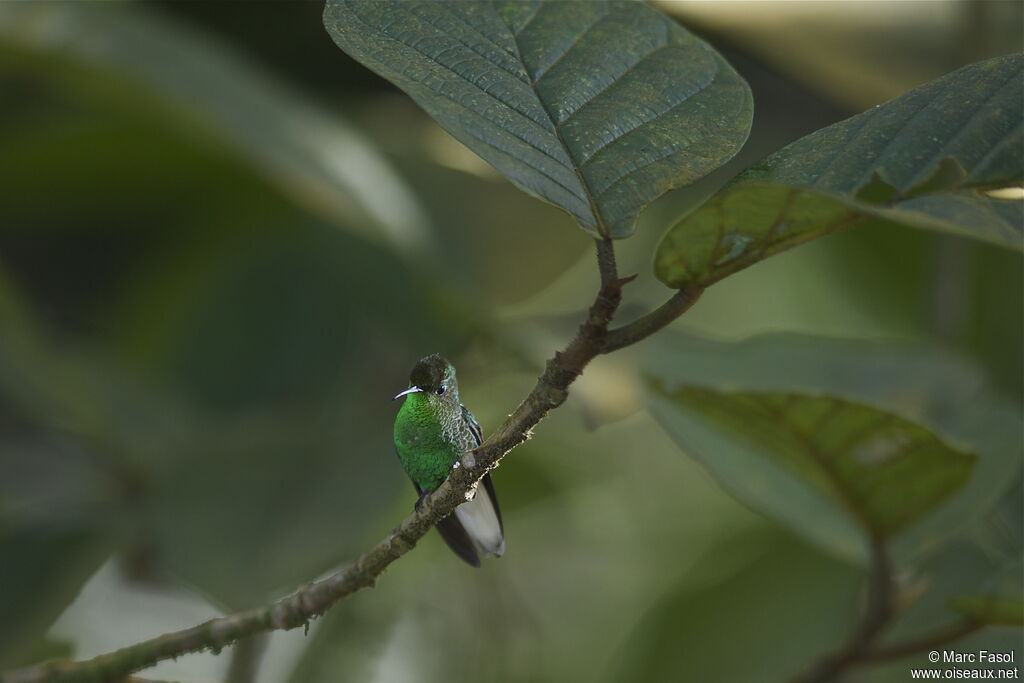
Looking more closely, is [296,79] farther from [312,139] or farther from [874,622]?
[874,622]

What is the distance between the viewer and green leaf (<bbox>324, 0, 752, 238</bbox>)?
2.30ft

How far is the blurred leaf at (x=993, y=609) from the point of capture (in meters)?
1.20

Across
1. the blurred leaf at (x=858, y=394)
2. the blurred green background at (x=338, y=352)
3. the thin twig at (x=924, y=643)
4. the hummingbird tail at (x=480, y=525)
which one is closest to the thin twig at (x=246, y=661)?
the blurred green background at (x=338, y=352)

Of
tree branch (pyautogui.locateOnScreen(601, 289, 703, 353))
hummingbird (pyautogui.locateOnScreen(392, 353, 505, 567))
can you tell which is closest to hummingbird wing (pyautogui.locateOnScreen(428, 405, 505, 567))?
hummingbird (pyautogui.locateOnScreen(392, 353, 505, 567))

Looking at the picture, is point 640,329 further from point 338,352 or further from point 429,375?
point 338,352

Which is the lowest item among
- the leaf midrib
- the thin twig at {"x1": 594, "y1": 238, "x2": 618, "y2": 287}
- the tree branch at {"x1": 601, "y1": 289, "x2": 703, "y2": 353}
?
the tree branch at {"x1": 601, "y1": 289, "x2": 703, "y2": 353}

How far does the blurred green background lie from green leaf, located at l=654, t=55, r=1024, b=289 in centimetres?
72

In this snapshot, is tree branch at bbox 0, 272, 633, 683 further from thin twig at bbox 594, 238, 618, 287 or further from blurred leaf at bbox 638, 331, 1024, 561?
blurred leaf at bbox 638, 331, 1024, 561

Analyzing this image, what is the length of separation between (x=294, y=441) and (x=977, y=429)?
122 centimetres

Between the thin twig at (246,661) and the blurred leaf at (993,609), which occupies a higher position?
the blurred leaf at (993,609)

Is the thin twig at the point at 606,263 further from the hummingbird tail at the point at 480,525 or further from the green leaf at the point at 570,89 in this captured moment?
the hummingbird tail at the point at 480,525

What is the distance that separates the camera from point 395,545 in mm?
686

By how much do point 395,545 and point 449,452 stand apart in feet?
0.64

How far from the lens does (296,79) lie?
8.12 feet
